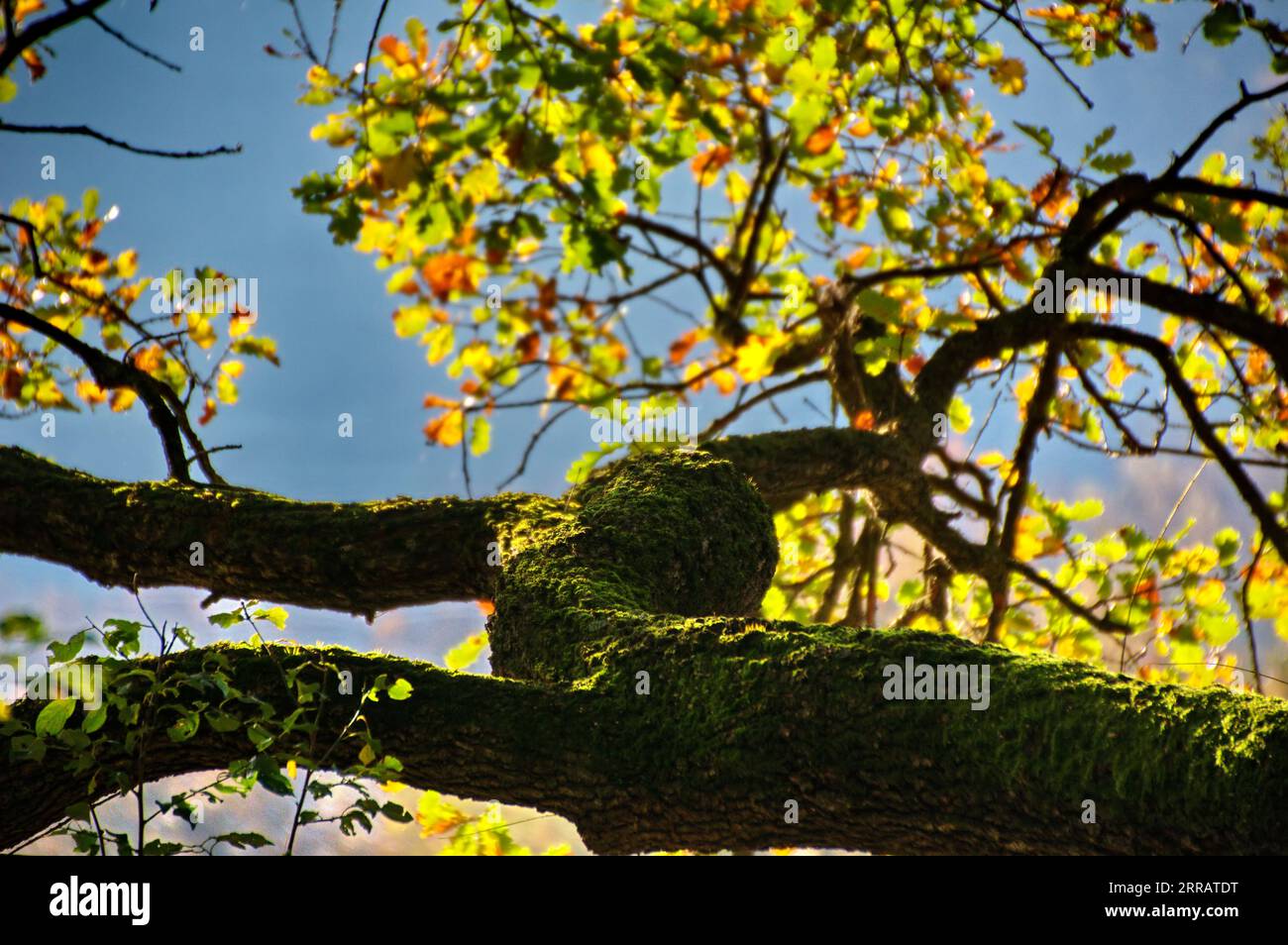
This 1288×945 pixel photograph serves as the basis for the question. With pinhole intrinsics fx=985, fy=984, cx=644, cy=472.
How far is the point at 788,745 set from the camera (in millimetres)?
1791

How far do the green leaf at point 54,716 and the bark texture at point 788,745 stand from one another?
0.31m

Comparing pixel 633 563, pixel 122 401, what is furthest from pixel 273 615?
pixel 122 401

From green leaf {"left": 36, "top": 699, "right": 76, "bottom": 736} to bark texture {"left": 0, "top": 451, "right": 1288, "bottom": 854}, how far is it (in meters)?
0.31

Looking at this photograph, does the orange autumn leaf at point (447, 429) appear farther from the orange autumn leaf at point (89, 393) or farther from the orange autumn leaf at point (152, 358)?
Result: the orange autumn leaf at point (89, 393)

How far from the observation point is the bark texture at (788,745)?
5.17 feet

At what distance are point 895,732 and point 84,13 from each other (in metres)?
1.85

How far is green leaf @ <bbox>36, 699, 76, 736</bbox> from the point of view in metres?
1.68

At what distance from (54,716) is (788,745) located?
1.28 meters

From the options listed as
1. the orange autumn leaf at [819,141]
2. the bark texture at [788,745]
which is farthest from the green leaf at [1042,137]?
the bark texture at [788,745]

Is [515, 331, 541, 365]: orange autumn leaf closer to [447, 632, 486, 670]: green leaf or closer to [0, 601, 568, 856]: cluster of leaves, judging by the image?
[447, 632, 486, 670]: green leaf

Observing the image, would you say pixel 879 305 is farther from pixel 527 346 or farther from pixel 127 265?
pixel 127 265

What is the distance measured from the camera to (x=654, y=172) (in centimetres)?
390

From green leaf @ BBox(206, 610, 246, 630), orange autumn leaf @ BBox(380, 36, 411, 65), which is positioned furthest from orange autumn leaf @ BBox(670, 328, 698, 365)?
green leaf @ BBox(206, 610, 246, 630)
